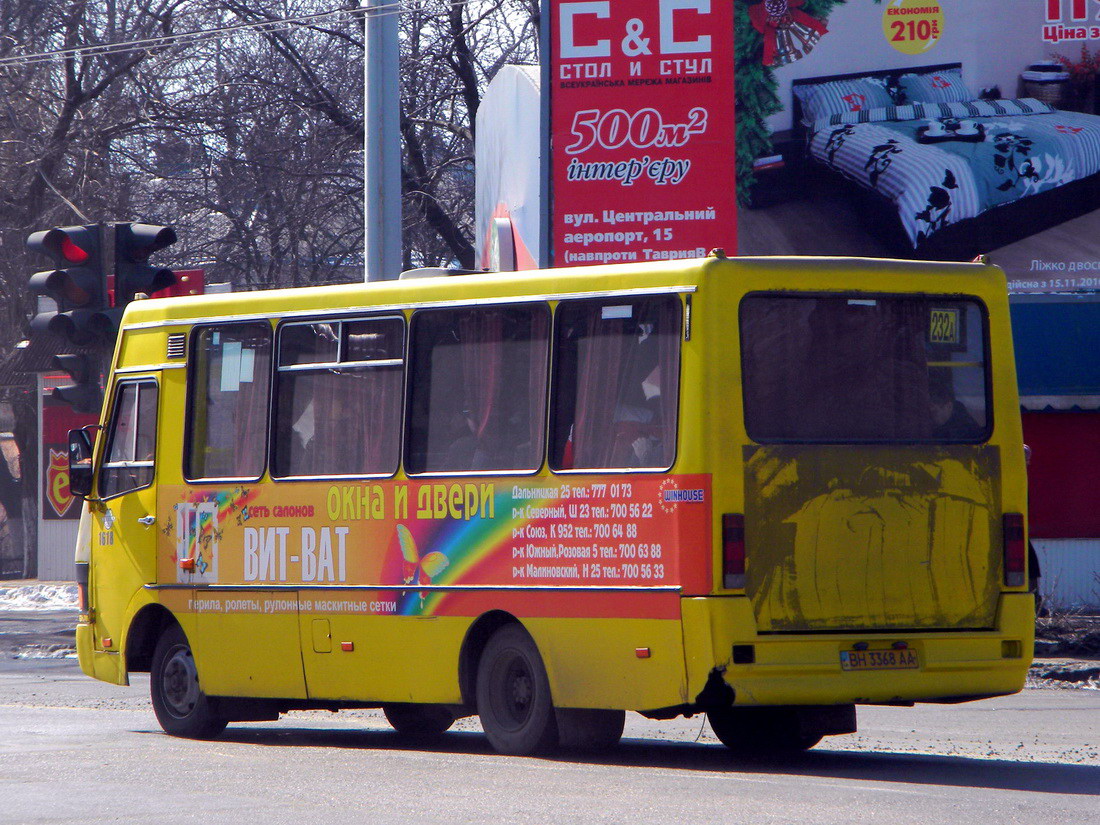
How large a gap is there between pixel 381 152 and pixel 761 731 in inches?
322

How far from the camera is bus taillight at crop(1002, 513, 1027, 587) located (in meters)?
9.30

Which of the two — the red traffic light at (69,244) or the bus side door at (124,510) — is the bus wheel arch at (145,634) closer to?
the bus side door at (124,510)

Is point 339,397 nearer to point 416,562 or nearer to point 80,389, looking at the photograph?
point 416,562

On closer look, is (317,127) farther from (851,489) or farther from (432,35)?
(851,489)

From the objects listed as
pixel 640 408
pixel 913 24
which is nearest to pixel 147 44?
pixel 913 24

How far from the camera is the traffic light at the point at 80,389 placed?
47.6 feet

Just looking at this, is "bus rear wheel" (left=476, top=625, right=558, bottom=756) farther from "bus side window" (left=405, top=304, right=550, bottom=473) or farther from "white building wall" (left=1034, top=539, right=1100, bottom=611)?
"white building wall" (left=1034, top=539, right=1100, bottom=611)

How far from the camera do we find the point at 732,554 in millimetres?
8633

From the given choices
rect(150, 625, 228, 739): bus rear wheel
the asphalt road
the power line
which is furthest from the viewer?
the power line

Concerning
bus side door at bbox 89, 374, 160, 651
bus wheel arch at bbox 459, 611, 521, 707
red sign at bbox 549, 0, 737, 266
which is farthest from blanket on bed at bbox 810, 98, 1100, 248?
bus wheel arch at bbox 459, 611, 521, 707

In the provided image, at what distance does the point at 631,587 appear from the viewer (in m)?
8.96

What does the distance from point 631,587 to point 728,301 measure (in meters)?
1.52

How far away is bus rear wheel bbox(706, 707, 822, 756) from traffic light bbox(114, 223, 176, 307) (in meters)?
6.80

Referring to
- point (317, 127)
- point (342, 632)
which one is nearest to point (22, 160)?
point (317, 127)
